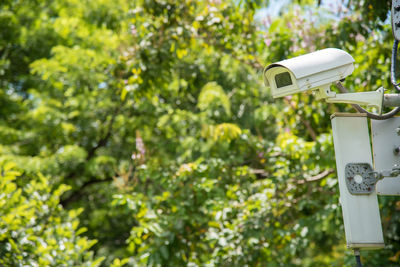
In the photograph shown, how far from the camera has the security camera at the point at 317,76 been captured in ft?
8.70

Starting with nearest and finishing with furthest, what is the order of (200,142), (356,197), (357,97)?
(356,197)
(357,97)
(200,142)

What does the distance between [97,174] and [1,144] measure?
62.2 inches

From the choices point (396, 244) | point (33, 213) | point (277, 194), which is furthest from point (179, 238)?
point (396, 244)

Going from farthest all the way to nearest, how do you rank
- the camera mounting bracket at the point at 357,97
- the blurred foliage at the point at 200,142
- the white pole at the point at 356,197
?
the blurred foliage at the point at 200,142 → the camera mounting bracket at the point at 357,97 → the white pole at the point at 356,197

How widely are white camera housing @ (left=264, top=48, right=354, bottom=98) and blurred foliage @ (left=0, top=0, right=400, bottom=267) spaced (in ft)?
7.39

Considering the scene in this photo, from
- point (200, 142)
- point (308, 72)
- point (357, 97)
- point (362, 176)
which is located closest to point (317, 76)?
point (308, 72)

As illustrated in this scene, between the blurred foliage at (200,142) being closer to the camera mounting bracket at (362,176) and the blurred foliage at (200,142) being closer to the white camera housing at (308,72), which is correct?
the white camera housing at (308,72)

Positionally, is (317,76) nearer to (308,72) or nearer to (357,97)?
(308,72)

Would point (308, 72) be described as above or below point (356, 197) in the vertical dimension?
above

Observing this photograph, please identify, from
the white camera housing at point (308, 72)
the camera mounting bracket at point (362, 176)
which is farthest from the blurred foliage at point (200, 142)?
the camera mounting bracket at point (362, 176)

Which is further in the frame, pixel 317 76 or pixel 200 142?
pixel 200 142

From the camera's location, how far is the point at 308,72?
2.65 m

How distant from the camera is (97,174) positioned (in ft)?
28.8

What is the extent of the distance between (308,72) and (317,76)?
0.21ft
